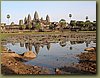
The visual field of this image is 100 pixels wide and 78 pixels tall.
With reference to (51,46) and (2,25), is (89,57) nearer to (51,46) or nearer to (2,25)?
(51,46)

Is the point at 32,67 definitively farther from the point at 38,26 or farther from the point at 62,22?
the point at 62,22

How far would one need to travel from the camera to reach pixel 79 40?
79.1 inches

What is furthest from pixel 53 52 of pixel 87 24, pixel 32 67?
pixel 87 24

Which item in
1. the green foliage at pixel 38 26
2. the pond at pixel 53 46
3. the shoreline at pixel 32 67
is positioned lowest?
the shoreline at pixel 32 67

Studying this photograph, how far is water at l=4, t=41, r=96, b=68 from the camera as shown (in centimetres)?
197

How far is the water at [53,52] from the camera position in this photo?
1.97 meters

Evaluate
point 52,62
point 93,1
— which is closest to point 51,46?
point 52,62

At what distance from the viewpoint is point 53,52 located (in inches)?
78.1

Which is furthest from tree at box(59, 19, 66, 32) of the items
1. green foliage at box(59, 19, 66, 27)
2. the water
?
the water

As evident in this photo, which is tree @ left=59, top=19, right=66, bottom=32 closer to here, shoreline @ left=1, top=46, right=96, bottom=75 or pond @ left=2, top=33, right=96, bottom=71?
pond @ left=2, top=33, right=96, bottom=71

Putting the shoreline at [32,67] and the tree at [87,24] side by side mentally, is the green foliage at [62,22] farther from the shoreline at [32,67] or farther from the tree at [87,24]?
the shoreline at [32,67]

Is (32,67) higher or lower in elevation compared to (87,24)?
lower

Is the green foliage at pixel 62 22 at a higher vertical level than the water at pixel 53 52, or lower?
higher

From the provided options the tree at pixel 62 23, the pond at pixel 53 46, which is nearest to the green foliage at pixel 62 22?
the tree at pixel 62 23
